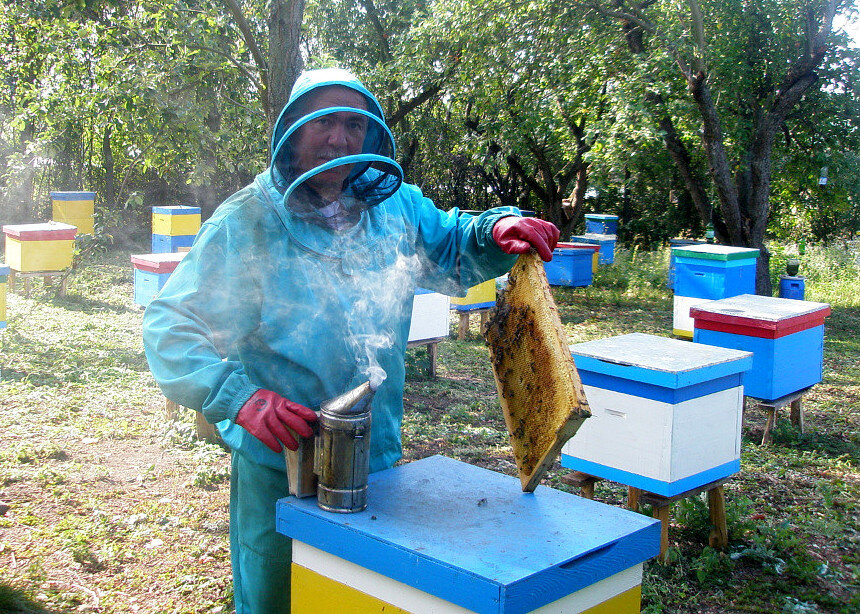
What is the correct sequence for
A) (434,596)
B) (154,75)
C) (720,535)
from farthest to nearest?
(154,75), (720,535), (434,596)

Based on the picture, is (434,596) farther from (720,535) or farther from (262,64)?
(262,64)

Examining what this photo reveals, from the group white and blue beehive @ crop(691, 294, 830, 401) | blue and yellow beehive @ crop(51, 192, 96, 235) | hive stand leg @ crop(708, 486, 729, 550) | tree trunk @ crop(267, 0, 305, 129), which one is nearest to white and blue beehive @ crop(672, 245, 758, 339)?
white and blue beehive @ crop(691, 294, 830, 401)

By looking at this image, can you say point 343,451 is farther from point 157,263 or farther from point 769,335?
point 157,263

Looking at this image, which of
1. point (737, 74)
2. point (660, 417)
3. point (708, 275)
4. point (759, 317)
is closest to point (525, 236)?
point (660, 417)

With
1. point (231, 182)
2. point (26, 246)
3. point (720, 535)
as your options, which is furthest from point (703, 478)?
point (231, 182)

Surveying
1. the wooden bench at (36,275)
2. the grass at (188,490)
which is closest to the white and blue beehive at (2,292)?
the grass at (188,490)

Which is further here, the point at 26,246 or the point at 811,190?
the point at 811,190

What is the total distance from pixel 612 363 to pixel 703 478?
0.63 m

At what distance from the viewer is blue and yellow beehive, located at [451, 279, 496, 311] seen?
6941 mm

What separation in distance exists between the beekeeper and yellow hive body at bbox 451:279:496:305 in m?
4.75

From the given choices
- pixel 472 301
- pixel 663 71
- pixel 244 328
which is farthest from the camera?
pixel 663 71

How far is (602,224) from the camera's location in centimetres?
1298

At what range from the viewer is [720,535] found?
135 inches

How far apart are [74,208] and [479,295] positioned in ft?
24.2
